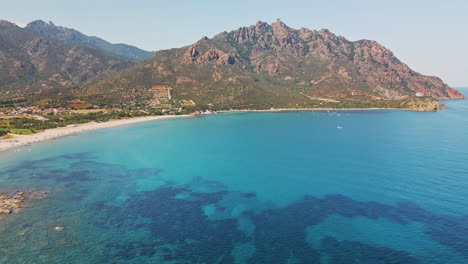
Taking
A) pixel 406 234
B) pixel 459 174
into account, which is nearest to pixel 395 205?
pixel 406 234

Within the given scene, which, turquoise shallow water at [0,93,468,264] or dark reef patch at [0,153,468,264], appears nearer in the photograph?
dark reef patch at [0,153,468,264]

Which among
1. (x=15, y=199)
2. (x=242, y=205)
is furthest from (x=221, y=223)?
(x=15, y=199)

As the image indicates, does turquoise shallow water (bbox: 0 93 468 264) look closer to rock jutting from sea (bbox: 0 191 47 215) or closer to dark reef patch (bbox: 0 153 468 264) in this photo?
dark reef patch (bbox: 0 153 468 264)

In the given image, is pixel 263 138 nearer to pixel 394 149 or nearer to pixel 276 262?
pixel 394 149

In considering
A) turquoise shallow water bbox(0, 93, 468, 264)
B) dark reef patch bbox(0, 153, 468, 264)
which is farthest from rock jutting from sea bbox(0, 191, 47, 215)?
dark reef patch bbox(0, 153, 468, 264)

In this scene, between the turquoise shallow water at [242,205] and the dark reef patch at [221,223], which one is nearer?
the dark reef patch at [221,223]

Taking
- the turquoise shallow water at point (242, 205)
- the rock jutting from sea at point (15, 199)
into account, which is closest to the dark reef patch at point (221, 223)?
the turquoise shallow water at point (242, 205)

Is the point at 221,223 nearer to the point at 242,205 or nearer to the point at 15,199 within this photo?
the point at 242,205

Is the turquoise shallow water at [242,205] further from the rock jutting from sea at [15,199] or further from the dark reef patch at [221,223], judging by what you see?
the rock jutting from sea at [15,199]
